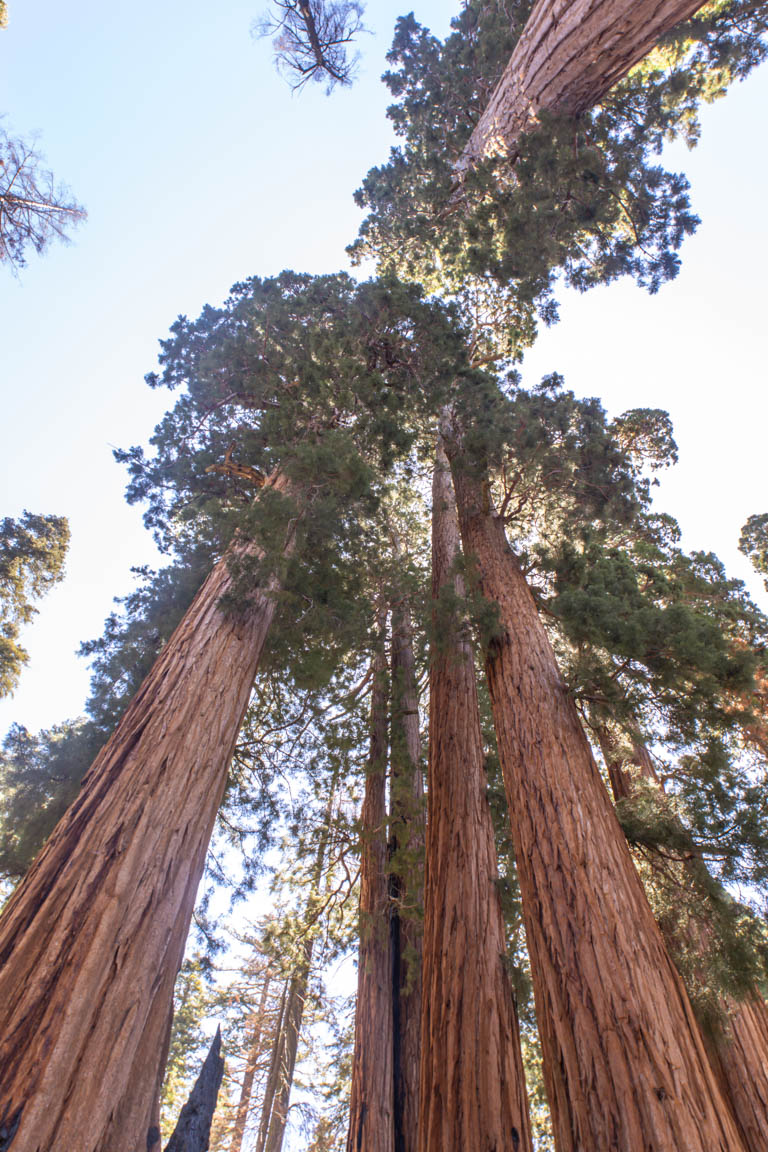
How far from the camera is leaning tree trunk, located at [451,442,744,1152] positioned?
2475mm

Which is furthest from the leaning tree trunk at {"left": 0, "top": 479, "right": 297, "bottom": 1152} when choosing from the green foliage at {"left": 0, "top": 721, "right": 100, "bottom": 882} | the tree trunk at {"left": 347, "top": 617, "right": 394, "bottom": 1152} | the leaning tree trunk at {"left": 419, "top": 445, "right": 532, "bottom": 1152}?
the tree trunk at {"left": 347, "top": 617, "right": 394, "bottom": 1152}

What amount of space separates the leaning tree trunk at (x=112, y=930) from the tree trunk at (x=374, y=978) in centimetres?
402

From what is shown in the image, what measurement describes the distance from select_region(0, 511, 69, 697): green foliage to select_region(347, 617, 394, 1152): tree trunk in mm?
7280

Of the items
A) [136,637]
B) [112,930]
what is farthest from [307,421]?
[112,930]

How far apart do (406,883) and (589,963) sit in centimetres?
431

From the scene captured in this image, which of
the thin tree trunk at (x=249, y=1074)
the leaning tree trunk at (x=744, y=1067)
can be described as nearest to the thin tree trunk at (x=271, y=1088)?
the thin tree trunk at (x=249, y=1074)

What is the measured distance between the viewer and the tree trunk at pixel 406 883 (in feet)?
19.0

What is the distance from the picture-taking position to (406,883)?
6812mm

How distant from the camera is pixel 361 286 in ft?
23.5

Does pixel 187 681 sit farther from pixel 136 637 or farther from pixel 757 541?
pixel 757 541

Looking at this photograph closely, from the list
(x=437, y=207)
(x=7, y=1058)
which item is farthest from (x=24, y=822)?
(x=437, y=207)

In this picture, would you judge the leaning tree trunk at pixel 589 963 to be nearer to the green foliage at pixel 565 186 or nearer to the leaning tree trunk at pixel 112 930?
the leaning tree trunk at pixel 112 930

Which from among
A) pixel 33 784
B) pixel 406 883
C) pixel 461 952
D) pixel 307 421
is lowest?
pixel 461 952

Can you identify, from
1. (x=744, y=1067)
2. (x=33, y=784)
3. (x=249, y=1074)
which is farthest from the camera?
(x=249, y=1074)
